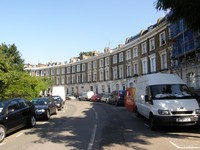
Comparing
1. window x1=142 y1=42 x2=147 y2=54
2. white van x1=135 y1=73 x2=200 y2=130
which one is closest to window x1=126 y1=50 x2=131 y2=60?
window x1=142 y1=42 x2=147 y2=54

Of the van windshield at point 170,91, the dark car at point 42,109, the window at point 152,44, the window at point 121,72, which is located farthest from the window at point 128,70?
the van windshield at point 170,91

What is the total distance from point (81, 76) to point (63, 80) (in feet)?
33.3

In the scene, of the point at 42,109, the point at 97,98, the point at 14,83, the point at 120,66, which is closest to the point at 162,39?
the point at 97,98

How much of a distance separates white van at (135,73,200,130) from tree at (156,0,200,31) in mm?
3470

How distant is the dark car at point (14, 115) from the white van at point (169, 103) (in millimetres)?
6142

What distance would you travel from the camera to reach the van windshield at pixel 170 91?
13.3 meters

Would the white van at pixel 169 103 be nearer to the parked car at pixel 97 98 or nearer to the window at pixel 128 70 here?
the parked car at pixel 97 98

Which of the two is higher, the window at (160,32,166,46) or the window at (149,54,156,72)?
the window at (160,32,166,46)

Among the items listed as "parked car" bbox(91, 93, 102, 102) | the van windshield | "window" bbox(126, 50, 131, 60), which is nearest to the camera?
the van windshield

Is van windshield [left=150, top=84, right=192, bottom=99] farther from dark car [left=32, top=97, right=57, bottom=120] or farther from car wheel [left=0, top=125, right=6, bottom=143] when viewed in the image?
dark car [left=32, top=97, right=57, bottom=120]

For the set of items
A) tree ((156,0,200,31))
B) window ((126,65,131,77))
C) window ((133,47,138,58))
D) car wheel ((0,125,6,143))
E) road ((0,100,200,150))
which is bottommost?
road ((0,100,200,150))

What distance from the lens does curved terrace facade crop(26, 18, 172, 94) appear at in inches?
1623

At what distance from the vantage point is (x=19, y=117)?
45.4 ft

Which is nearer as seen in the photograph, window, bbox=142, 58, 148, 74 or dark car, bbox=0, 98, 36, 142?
dark car, bbox=0, 98, 36, 142
